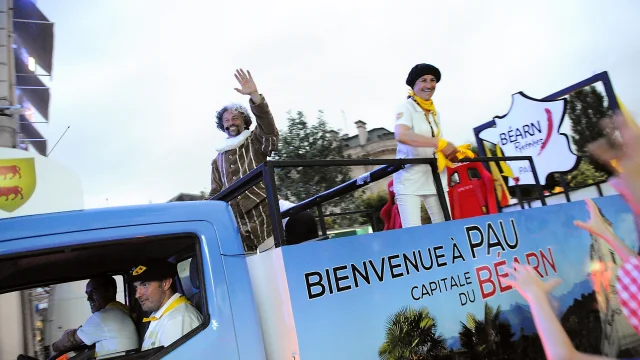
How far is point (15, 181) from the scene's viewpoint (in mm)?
1516

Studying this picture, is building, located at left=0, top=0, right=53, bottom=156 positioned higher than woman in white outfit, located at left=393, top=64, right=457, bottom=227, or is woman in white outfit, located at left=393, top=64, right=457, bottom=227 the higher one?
building, located at left=0, top=0, right=53, bottom=156

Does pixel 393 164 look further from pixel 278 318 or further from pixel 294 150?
pixel 294 150

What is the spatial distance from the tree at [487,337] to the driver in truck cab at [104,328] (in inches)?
55.5

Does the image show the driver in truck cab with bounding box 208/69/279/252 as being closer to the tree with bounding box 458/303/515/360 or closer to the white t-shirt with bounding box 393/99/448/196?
the white t-shirt with bounding box 393/99/448/196

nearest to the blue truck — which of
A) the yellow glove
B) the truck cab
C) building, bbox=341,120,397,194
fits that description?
the truck cab

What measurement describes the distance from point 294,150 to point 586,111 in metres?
20.4

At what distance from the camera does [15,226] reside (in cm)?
151

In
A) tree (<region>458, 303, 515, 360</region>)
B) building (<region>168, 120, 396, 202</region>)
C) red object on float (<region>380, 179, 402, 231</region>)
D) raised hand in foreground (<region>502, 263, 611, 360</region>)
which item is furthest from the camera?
building (<region>168, 120, 396, 202</region>)

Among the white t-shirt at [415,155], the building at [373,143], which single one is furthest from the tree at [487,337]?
the building at [373,143]

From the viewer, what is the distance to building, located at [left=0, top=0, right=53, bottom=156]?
6.12 m

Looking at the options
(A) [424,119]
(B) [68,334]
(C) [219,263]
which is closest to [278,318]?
(C) [219,263]

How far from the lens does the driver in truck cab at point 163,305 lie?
5.65 ft

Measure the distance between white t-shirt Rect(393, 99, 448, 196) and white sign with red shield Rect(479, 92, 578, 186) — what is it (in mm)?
2747

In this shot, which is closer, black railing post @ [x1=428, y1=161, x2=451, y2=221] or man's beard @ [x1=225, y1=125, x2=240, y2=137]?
black railing post @ [x1=428, y1=161, x2=451, y2=221]
